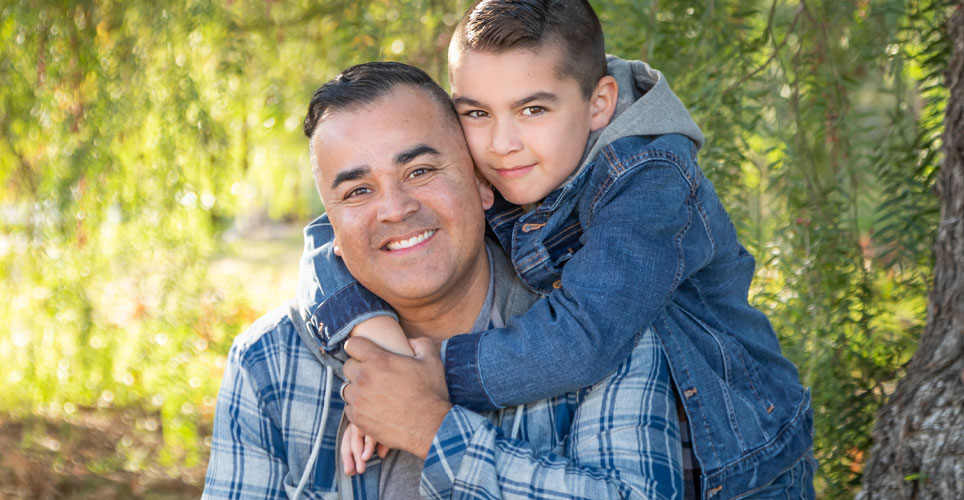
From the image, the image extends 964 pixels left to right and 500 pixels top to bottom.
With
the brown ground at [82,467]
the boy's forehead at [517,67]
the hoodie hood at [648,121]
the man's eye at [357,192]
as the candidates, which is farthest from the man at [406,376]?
the brown ground at [82,467]

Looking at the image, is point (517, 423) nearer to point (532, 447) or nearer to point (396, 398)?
point (532, 447)

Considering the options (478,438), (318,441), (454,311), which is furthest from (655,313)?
(318,441)

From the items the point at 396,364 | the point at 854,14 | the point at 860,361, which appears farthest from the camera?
the point at 854,14

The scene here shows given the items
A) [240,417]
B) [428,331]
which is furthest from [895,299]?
[240,417]

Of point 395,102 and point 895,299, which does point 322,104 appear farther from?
point 895,299

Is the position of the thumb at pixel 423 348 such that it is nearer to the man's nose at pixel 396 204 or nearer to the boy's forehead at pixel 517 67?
the man's nose at pixel 396 204

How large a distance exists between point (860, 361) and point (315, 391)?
1.55 metres

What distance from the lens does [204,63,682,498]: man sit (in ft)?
5.47

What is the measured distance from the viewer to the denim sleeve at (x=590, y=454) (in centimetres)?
161

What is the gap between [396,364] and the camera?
5.65ft

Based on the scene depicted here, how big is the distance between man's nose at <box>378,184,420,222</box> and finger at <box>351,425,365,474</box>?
0.44 metres

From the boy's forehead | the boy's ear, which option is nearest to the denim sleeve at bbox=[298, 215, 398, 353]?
the boy's forehead

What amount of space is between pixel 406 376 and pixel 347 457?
0.24m

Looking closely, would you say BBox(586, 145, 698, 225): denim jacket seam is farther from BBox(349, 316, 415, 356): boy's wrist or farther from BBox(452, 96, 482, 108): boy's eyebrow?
BBox(349, 316, 415, 356): boy's wrist
